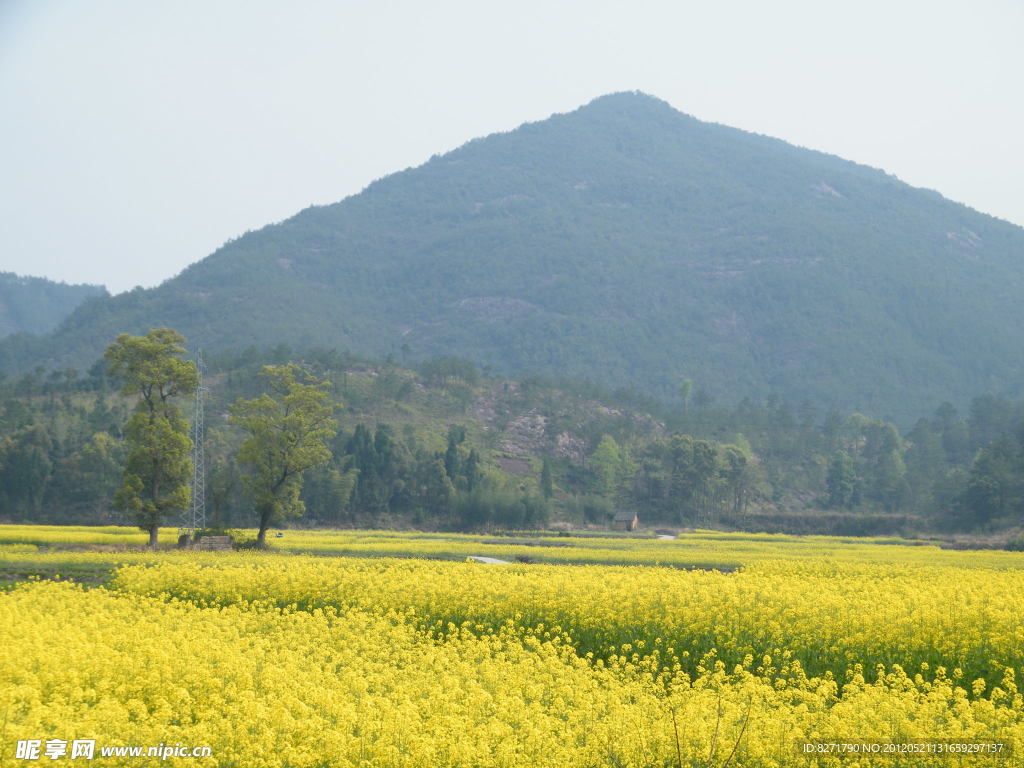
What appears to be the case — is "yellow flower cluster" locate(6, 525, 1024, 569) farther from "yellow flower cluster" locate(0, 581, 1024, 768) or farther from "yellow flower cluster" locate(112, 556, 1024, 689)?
"yellow flower cluster" locate(0, 581, 1024, 768)

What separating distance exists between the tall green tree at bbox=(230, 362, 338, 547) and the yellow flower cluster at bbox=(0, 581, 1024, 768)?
1065 inches

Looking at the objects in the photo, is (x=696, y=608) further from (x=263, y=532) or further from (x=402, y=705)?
(x=263, y=532)

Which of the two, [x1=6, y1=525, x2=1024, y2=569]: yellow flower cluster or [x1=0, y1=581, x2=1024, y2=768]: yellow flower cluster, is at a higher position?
[x1=0, y1=581, x2=1024, y2=768]: yellow flower cluster

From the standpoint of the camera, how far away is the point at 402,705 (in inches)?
439

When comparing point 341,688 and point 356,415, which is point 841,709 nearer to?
point 341,688

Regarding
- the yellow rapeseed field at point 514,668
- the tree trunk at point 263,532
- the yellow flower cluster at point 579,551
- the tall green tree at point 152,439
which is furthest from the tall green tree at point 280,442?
the yellow rapeseed field at point 514,668

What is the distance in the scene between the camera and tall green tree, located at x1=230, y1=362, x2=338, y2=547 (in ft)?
143

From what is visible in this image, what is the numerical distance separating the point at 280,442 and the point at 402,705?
34179 mm

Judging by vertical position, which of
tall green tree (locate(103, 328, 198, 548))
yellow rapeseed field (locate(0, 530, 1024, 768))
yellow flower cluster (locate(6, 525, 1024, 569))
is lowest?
yellow flower cluster (locate(6, 525, 1024, 569))

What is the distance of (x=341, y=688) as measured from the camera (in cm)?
1233

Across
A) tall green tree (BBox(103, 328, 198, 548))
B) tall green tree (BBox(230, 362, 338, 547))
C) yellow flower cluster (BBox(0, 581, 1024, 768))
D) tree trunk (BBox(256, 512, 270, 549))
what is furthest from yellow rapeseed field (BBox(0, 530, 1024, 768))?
tall green tree (BBox(230, 362, 338, 547))

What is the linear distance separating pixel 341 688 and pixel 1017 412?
127 metres

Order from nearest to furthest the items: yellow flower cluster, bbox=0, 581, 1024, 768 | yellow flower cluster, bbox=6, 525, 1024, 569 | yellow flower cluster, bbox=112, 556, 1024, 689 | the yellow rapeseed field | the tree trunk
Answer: yellow flower cluster, bbox=0, 581, 1024, 768 < the yellow rapeseed field < yellow flower cluster, bbox=112, 556, 1024, 689 < yellow flower cluster, bbox=6, 525, 1024, 569 < the tree trunk

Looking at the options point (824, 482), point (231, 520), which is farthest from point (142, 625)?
point (824, 482)
